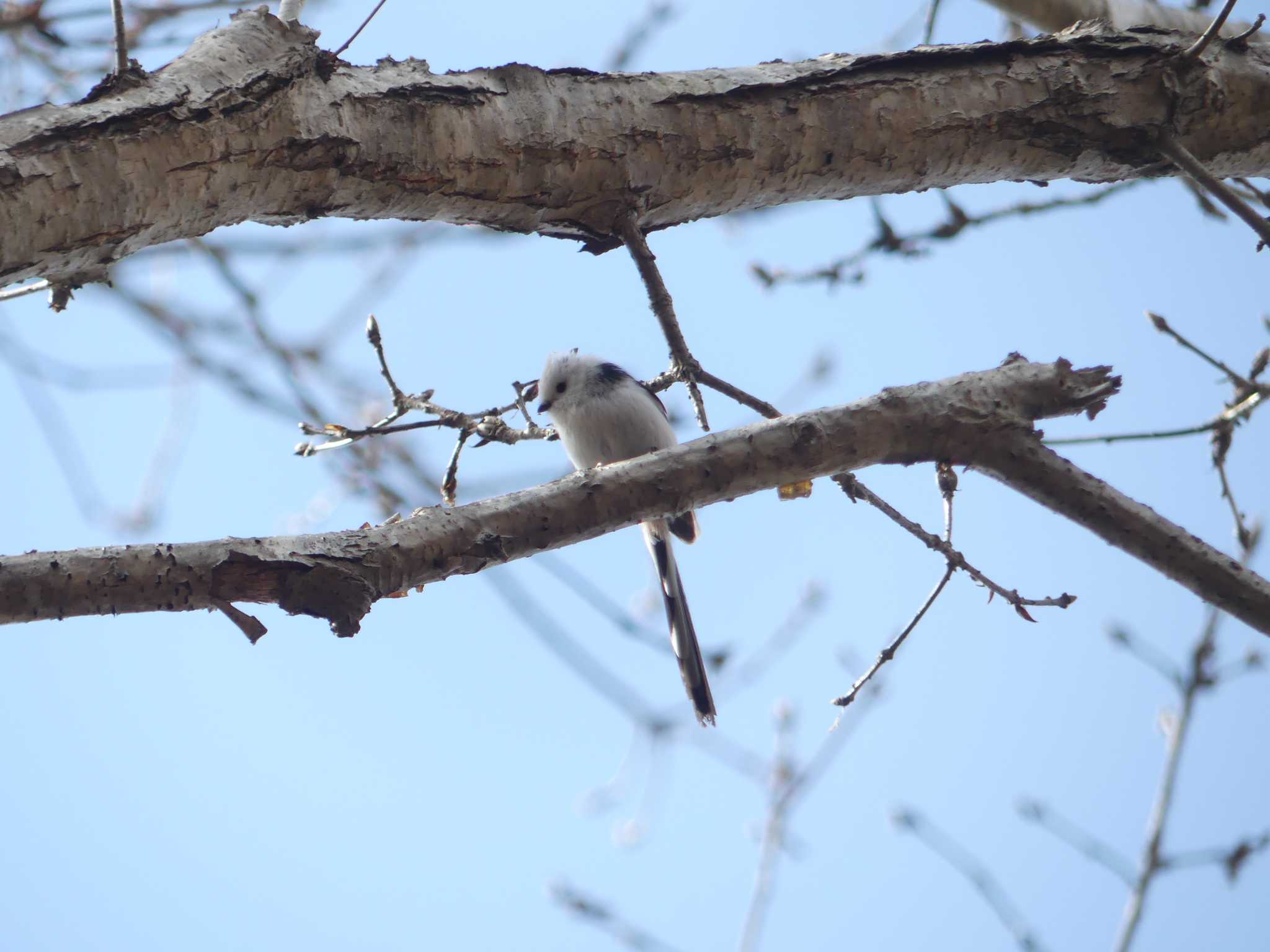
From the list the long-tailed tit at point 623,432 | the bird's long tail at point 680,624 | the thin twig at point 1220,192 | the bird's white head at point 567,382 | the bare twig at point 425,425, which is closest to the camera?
the thin twig at point 1220,192

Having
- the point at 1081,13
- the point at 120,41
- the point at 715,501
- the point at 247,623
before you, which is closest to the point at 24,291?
the point at 120,41

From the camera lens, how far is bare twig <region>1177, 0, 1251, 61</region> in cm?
182

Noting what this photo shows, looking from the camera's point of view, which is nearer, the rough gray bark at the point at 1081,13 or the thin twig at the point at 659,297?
the thin twig at the point at 659,297

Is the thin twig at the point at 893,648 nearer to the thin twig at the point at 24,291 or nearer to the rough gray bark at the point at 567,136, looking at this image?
the rough gray bark at the point at 567,136

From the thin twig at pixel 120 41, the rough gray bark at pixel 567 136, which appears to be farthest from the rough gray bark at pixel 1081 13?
the thin twig at pixel 120 41

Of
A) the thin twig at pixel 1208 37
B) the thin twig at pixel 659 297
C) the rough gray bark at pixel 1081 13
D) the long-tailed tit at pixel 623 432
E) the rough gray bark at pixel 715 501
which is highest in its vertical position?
the rough gray bark at pixel 1081 13

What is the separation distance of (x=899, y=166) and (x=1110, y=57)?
0.48 metres

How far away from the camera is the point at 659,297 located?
1.94 m

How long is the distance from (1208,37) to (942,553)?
109 centimetres

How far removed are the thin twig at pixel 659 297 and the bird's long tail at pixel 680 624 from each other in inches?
44.7

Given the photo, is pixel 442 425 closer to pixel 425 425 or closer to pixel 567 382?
pixel 425 425

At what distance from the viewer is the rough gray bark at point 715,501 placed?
1.45 m

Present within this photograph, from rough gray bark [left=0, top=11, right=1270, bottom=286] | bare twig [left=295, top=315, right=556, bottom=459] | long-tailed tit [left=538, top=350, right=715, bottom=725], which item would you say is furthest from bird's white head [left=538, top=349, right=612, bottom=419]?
rough gray bark [left=0, top=11, right=1270, bottom=286]

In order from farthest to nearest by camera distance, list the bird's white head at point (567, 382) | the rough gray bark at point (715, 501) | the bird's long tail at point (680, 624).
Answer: the bird's white head at point (567, 382), the bird's long tail at point (680, 624), the rough gray bark at point (715, 501)
